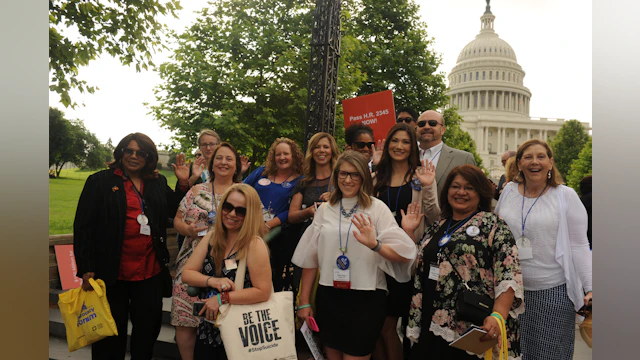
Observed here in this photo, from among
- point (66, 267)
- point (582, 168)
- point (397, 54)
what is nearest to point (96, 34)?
point (66, 267)

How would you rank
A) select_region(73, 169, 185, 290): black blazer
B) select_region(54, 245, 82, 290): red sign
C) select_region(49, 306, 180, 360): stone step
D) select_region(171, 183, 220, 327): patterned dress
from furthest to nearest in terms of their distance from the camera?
select_region(54, 245, 82, 290): red sign < select_region(49, 306, 180, 360): stone step < select_region(171, 183, 220, 327): patterned dress < select_region(73, 169, 185, 290): black blazer

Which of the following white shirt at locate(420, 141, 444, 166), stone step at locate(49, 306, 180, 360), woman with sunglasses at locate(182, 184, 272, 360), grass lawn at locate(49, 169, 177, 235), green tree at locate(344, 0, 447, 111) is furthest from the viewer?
green tree at locate(344, 0, 447, 111)

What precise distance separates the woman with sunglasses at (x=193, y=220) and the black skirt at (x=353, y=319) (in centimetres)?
103

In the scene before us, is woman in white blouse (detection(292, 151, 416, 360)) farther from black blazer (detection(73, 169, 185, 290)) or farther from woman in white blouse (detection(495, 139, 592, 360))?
black blazer (detection(73, 169, 185, 290))

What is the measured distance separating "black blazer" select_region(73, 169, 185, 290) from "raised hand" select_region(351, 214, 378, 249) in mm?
1658

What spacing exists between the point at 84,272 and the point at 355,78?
14403 millimetres

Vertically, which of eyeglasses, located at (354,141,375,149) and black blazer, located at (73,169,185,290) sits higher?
eyeglasses, located at (354,141,375,149)

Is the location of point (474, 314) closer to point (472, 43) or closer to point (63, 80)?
point (63, 80)

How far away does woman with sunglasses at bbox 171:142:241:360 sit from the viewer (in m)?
3.55

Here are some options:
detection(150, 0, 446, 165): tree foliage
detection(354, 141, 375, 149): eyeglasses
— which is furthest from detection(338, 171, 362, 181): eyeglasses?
detection(150, 0, 446, 165): tree foliage

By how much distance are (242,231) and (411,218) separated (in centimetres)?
119

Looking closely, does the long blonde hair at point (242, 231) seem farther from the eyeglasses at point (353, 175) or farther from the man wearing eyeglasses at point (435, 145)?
the man wearing eyeglasses at point (435, 145)

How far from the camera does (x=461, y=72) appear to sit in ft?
316
